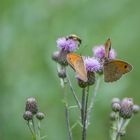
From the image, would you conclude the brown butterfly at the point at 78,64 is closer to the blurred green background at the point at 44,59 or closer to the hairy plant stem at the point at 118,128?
the hairy plant stem at the point at 118,128

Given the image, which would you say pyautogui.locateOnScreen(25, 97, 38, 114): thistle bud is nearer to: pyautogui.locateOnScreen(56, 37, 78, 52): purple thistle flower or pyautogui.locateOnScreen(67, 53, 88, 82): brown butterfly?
pyautogui.locateOnScreen(56, 37, 78, 52): purple thistle flower

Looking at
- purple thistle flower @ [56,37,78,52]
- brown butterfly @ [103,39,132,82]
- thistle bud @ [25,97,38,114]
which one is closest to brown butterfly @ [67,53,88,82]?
brown butterfly @ [103,39,132,82]

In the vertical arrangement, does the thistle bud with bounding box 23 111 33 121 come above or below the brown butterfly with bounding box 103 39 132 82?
below

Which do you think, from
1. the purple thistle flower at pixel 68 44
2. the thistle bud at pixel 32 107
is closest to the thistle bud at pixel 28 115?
the thistle bud at pixel 32 107

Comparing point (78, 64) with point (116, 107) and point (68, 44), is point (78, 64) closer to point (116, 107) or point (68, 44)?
point (68, 44)

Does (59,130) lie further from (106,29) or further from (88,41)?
(106,29)
